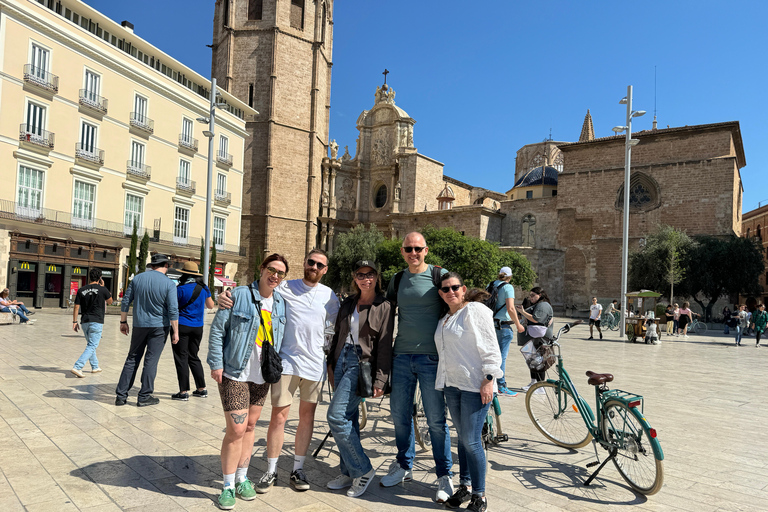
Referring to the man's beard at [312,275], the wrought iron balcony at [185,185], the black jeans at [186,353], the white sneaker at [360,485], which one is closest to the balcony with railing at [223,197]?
the wrought iron balcony at [185,185]

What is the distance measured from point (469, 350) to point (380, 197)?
163 ft

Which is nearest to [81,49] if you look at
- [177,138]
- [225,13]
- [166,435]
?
[177,138]

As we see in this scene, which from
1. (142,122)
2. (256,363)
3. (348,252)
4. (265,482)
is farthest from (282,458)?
(348,252)

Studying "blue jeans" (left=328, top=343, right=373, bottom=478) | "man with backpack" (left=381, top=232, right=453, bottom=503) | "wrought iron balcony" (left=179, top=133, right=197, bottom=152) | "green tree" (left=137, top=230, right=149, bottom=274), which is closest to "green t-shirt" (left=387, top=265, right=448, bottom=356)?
"man with backpack" (left=381, top=232, right=453, bottom=503)

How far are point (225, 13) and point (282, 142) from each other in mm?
12875

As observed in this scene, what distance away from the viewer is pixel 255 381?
3.80 metres

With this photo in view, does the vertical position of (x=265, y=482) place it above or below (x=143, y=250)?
below

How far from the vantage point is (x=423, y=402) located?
3.99 meters

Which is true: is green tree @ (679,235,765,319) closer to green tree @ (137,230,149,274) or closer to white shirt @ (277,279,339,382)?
green tree @ (137,230,149,274)

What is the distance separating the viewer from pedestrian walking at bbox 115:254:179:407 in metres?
6.46

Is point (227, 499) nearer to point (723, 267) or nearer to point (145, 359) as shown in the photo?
point (145, 359)

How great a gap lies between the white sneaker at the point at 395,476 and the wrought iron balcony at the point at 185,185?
32.2 metres

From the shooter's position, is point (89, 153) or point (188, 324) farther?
point (89, 153)

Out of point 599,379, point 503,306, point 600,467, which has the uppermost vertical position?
point 503,306
